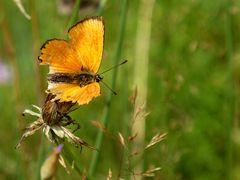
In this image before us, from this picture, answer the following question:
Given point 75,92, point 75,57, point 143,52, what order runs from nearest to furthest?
point 75,92, point 75,57, point 143,52

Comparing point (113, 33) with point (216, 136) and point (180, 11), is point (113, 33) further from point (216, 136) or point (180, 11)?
point (216, 136)

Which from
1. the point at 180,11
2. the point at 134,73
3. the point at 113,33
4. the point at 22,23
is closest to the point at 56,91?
the point at 134,73

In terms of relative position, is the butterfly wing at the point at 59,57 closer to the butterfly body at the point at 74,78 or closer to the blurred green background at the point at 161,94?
the butterfly body at the point at 74,78

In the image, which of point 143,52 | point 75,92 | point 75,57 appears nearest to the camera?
point 75,92

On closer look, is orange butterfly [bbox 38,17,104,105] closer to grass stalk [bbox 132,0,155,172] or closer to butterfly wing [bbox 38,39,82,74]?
butterfly wing [bbox 38,39,82,74]

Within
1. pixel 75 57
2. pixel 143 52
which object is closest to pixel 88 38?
pixel 75 57

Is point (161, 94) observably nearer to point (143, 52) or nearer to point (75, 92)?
point (143, 52)

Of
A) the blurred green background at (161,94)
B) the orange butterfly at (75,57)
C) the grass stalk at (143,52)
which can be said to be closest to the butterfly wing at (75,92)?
the orange butterfly at (75,57)

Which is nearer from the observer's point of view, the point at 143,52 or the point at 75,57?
the point at 75,57

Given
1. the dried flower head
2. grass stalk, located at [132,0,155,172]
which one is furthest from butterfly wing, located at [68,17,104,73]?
grass stalk, located at [132,0,155,172]
